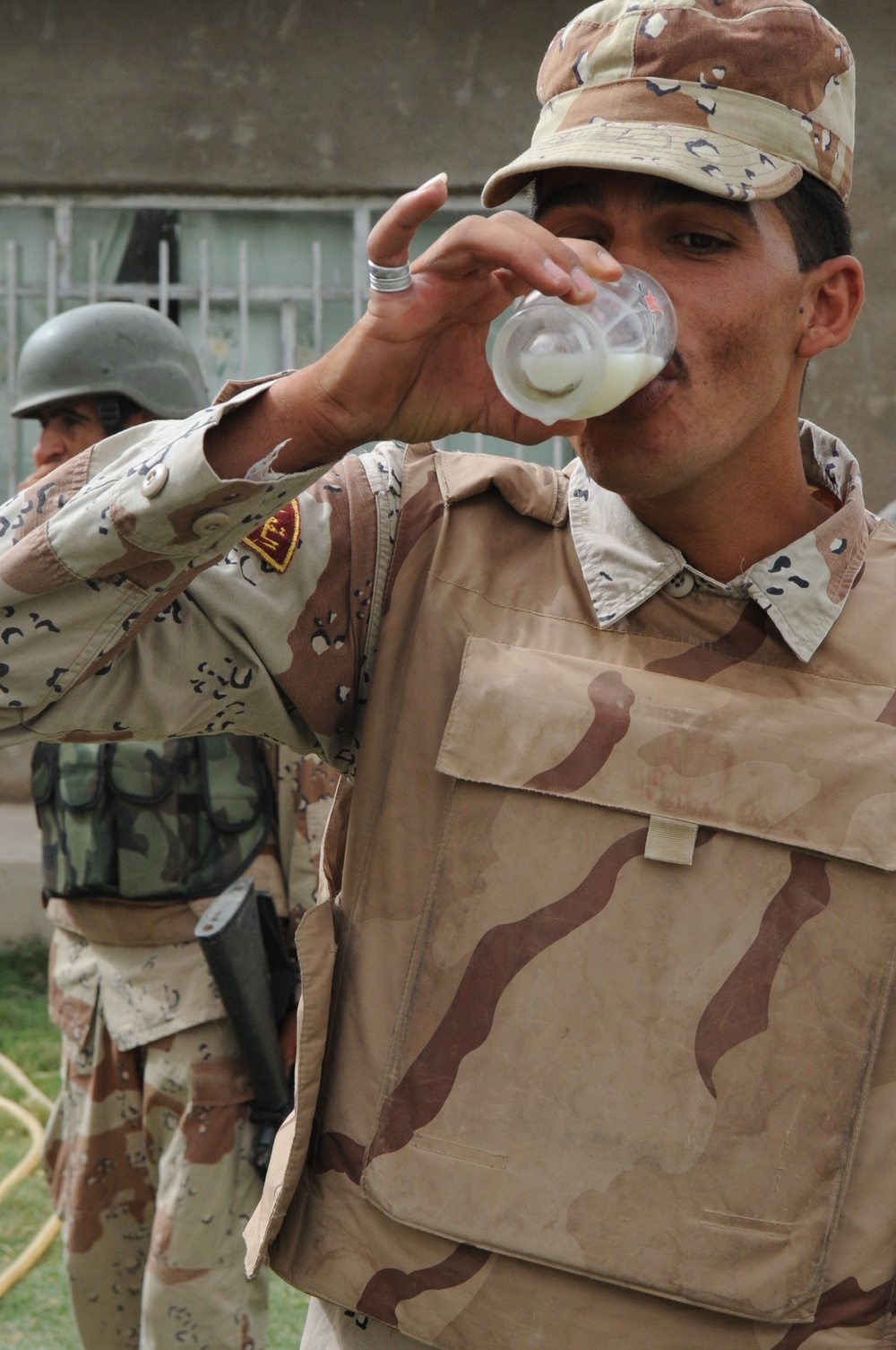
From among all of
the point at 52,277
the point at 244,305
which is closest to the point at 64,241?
the point at 52,277

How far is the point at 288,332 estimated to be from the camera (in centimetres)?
658

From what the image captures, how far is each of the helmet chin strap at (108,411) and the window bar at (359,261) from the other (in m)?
2.60

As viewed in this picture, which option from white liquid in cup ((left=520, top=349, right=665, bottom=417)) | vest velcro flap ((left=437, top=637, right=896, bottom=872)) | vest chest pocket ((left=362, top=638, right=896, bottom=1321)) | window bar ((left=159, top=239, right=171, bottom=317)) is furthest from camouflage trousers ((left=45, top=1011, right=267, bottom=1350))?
window bar ((left=159, top=239, right=171, bottom=317))

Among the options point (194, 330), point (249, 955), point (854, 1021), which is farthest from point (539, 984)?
point (194, 330)

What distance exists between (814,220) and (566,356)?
546mm

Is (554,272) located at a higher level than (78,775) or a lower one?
higher

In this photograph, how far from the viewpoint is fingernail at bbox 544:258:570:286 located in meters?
1.36

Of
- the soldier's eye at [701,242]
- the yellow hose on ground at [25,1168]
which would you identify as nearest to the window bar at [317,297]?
the yellow hose on ground at [25,1168]

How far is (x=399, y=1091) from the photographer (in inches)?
65.2

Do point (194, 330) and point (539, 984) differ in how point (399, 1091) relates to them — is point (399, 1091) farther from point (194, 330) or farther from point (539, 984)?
point (194, 330)

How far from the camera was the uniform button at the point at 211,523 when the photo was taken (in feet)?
A: 4.64

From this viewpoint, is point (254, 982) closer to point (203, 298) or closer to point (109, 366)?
point (109, 366)

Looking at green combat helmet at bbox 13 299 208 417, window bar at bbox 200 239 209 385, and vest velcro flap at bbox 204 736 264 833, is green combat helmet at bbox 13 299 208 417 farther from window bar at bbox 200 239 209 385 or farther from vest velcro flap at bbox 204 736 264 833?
window bar at bbox 200 239 209 385

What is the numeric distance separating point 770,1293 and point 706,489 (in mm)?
910
